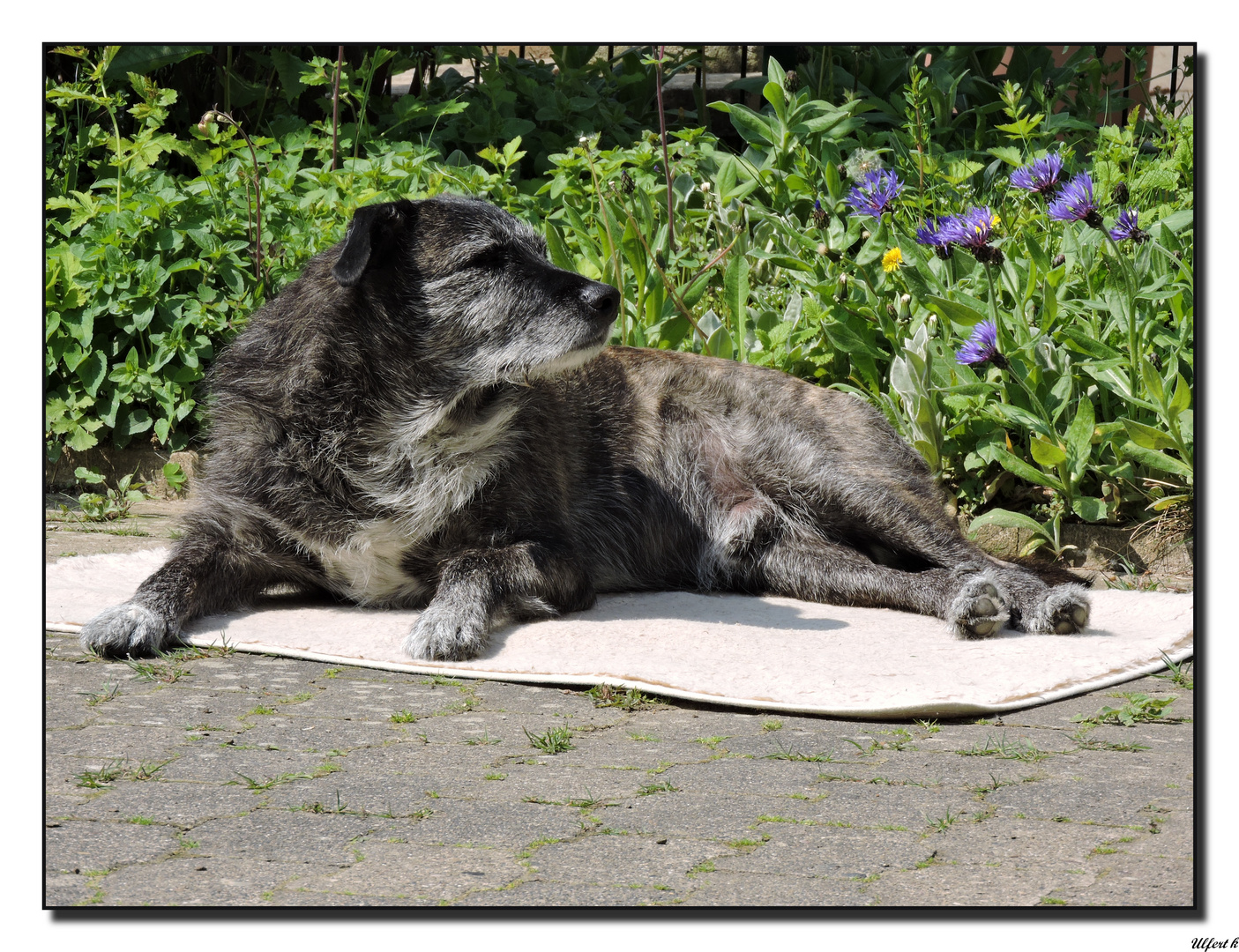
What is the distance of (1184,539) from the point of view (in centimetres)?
542

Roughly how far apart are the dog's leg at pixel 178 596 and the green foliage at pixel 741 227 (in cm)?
222

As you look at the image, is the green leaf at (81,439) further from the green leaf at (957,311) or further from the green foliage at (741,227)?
the green leaf at (957,311)

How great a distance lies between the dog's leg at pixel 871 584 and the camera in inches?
171

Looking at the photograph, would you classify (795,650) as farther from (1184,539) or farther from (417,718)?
(1184,539)

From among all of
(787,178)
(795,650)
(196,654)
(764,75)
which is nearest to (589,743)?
(795,650)

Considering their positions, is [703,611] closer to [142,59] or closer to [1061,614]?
[1061,614]

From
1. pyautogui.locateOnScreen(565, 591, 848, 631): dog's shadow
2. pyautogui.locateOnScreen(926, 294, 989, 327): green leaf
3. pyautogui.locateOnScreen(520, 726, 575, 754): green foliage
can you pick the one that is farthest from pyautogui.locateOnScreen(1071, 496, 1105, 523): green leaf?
pyautogui.locateOnScreen(520, 726, 575, 754): green foliage

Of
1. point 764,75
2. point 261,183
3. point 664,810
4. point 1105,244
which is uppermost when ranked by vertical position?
point 764,75

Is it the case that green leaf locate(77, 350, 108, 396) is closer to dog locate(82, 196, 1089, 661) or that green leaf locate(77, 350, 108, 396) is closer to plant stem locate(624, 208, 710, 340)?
dog locate(82, 196, 1089, 661)

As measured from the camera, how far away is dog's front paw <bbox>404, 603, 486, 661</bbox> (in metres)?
4.00

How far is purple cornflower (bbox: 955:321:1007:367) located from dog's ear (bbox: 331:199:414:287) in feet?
7.94

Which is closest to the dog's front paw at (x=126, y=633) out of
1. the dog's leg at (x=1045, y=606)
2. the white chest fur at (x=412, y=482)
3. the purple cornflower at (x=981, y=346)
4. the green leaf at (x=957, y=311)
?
the white chest fur at (x=412, y=482)

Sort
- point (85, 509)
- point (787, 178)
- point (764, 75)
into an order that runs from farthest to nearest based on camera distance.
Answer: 1. point (764, 75)
2. point (787, 178)
3. point (85, 509)

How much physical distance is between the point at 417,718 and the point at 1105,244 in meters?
4.20
